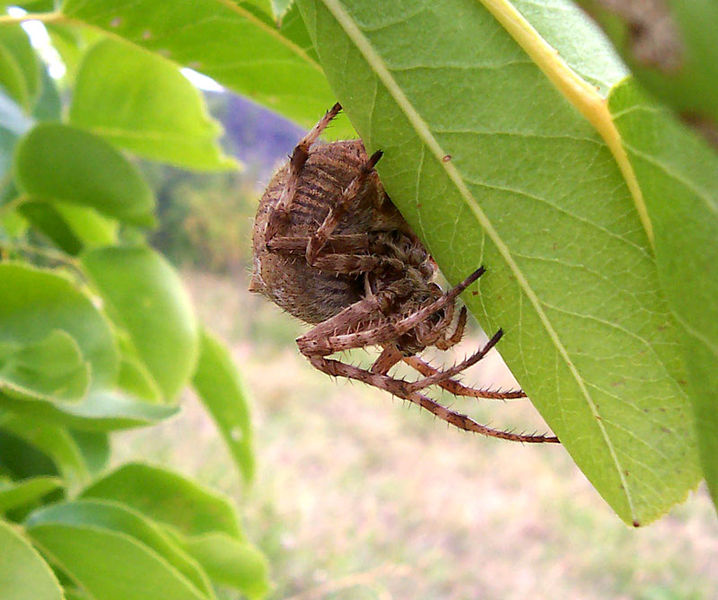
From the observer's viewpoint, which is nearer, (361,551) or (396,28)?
(396,28)

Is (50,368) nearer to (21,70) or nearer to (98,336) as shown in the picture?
(98,336)

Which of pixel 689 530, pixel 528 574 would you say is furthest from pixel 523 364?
pixel 689 530

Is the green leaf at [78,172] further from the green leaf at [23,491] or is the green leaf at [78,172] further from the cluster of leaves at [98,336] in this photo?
the green leaf at [23,491]

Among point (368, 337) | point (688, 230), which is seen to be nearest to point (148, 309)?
point (368, 337)

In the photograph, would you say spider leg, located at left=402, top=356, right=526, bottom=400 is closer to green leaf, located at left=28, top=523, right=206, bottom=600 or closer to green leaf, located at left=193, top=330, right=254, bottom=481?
green leaf, located at left=28, top=523, right=206, bottom=600

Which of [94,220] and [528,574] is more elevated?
[94,220]

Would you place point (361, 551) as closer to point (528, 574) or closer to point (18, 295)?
point (528, 574)

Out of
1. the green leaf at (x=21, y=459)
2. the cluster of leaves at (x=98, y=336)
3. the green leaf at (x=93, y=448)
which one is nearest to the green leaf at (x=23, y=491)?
the cluster of leaves at (x=98, y=336)
